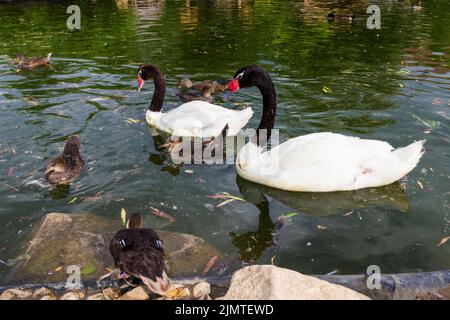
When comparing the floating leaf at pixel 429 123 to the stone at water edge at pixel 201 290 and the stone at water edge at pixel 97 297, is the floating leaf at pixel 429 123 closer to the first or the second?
the stone at water edge at pixel 201 290

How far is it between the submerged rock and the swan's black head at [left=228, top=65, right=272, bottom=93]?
328cm

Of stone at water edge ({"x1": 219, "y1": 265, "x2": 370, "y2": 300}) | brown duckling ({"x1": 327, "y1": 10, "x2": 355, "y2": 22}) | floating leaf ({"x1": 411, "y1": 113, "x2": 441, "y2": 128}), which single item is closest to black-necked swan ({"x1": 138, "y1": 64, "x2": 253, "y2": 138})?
floating leaf ({"x1": 411, "y1": 113, "x2": 441, "y2": 128})

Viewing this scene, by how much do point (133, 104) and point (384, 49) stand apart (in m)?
10.7

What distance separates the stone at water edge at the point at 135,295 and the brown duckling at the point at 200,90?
6970mm

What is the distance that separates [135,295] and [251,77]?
465 cm

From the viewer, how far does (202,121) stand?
8797mm

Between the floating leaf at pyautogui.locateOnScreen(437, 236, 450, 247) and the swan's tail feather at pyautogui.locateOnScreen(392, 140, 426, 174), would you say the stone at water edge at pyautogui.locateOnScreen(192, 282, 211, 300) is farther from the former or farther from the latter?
the swan's tail feather at pyautogui.locateOnScreen(392, 140, 426, 174)

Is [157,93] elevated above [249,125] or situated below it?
above

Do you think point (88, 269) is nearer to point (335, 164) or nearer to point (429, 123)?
point (335, 164)

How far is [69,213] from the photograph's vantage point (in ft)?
20.9

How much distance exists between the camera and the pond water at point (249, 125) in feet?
19.0

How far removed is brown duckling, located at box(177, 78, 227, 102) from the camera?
1084cm

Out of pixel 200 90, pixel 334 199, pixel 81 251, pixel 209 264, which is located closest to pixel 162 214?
pixel 81 251
